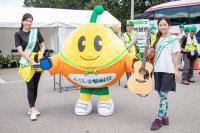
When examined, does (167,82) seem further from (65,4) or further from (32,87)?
(65,4)

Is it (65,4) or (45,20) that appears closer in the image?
(45,20)

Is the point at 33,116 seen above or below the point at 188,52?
below

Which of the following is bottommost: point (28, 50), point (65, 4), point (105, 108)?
point (105, 108)

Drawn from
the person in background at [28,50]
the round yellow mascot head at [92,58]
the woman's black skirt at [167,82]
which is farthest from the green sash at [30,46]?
the woman's black skirt at [167,82]

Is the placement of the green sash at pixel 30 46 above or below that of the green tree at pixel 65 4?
below

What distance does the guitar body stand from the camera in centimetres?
496

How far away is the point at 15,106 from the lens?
6.69m

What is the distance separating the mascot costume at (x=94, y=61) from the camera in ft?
17.8

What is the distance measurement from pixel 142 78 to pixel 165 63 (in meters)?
0.43

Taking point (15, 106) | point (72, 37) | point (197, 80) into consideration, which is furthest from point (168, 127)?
point (197, 80)

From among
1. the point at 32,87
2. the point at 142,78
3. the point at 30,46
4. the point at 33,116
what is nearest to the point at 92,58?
the point at 142,78

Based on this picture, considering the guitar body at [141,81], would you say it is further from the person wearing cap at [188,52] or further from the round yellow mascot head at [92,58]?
the person wearing cap at [188,52]

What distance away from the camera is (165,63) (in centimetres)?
489

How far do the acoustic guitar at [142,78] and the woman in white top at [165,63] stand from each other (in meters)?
0.13
